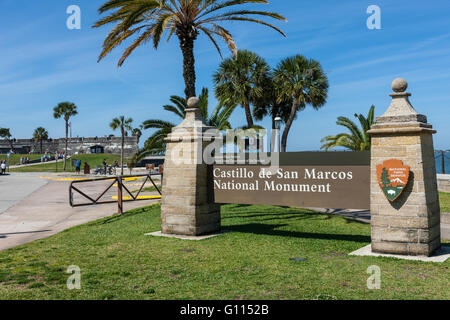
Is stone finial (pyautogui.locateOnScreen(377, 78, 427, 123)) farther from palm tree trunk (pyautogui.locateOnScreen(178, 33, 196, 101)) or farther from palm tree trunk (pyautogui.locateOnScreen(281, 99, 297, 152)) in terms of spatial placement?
palm tree trunk (pyautogui.locateOnScreen(281, 99, 297, 152))

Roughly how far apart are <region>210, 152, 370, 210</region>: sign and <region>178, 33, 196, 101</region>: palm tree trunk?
566cm

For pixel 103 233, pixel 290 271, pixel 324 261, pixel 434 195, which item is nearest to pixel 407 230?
pixel 434 195

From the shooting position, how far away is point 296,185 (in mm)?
7930

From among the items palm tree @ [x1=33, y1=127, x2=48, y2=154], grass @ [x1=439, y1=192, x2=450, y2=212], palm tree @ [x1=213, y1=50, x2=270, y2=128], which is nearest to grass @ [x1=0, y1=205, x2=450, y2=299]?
grass @ [x1=439, y1=192, x2=450, y2=212]

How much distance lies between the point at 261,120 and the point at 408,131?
87.8 ft

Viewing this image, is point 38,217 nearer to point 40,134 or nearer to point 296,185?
point 296,185

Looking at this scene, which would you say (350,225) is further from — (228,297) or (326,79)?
(326,79)

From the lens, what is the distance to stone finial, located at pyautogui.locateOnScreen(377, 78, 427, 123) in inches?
262

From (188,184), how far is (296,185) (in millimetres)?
2244

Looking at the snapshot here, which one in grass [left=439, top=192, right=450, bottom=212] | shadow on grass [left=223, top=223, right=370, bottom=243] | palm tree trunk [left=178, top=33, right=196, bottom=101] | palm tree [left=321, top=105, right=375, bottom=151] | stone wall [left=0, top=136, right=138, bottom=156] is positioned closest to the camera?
shadow on grass [left=223, top=223, right=370, bottom=243]

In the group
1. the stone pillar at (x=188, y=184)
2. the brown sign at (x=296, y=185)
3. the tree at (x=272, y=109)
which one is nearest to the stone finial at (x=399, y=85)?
the brown sign at (x=296, y=185)

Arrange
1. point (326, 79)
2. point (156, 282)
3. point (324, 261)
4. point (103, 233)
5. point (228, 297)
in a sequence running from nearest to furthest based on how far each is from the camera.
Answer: point (228, 297) → point (156, 282) → point (324, 261) → point (103, 233) → point (326, 79)

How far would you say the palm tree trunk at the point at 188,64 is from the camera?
13695mm

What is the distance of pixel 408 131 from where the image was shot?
21.4ft
